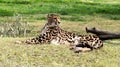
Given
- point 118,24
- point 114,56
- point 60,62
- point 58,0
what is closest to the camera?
point 60,62

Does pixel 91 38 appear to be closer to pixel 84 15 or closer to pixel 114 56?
pixel 114 56

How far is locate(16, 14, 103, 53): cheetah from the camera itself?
9.29m

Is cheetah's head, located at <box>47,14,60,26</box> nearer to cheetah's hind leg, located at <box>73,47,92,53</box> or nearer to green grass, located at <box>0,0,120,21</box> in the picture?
cheetah's hind leg, located at <box>73,47,92,53</box>

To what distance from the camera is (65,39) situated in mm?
9828

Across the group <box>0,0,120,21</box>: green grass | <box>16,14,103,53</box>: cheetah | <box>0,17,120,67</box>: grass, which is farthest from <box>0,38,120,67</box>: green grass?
<box>0,0,120,21</box>: green grass

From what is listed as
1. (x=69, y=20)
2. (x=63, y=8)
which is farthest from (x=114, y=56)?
(x=63, y=8)

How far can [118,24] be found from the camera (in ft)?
62.1

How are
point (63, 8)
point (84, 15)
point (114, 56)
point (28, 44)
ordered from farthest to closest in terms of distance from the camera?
1. point (63, 8)
2. point (84, 15)
3. point (28, 44)
4. point (114, 56)

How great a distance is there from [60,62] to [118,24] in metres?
10.6

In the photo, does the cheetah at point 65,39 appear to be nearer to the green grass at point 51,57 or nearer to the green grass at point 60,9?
the green grass at point 51,57

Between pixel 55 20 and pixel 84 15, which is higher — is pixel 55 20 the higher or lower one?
the higher one

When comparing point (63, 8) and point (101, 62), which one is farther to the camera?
point (63, 8)

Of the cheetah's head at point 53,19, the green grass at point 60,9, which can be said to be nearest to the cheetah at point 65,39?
the cheetah's head at point 53,19

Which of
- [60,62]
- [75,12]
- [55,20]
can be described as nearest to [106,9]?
[75,12]
